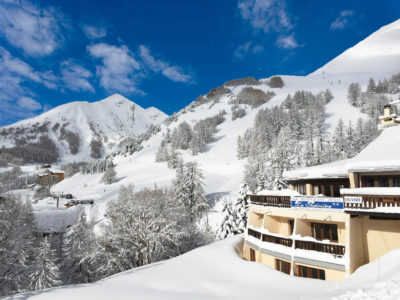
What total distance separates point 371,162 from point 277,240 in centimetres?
854

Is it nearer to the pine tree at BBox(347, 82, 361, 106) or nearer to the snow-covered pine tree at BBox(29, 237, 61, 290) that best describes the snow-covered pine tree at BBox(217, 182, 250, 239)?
the snow-covered pine tree at BBox(29, 237, 61, 290)

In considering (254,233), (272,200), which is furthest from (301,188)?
(254,233)

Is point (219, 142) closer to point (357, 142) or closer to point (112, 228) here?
point (357, 142)

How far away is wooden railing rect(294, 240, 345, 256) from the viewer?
14.0m

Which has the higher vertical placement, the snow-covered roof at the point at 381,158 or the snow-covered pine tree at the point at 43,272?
the snow-covered roof at the point at 381,158

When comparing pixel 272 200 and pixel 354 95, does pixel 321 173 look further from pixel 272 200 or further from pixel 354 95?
pixel 354 95

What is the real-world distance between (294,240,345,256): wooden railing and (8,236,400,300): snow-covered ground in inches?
58.5

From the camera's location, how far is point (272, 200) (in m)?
19.1

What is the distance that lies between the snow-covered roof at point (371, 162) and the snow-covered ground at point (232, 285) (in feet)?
17.5

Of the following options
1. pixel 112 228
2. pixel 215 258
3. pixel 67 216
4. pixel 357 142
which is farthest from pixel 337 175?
pixel 67 216

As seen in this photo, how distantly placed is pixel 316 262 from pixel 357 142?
5935 centimetres

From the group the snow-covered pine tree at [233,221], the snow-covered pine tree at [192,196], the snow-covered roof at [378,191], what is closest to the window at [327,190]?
the snow-covered roof at [378,191]

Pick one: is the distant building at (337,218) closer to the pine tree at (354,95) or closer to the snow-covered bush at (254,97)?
the pine tree at (354,95)

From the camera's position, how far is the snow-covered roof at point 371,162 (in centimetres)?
1440
